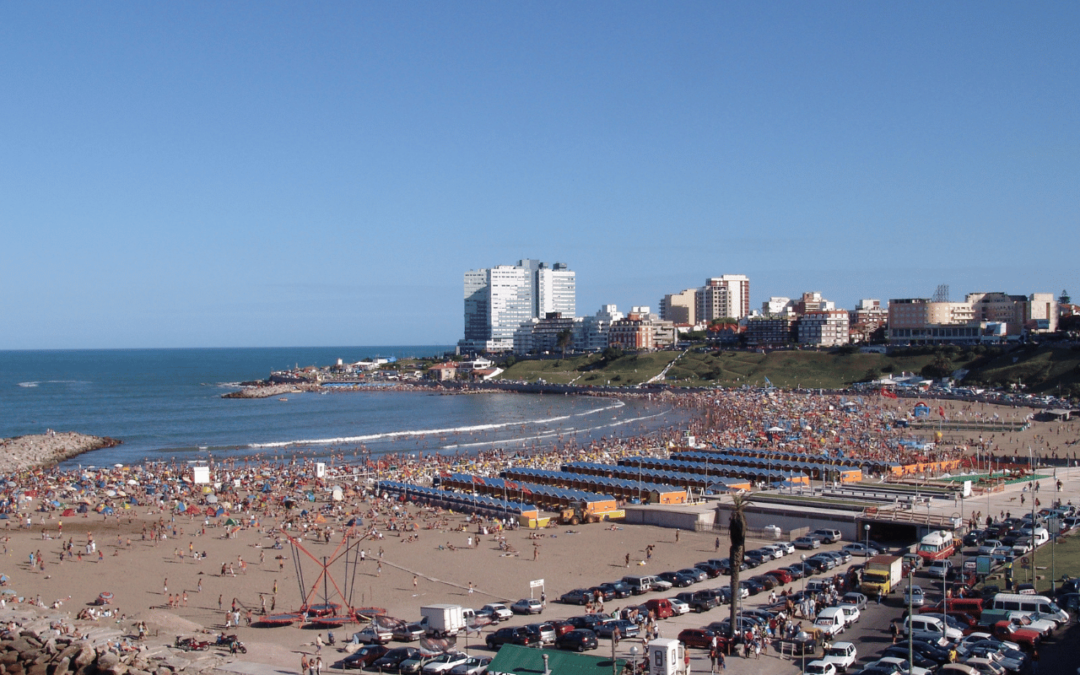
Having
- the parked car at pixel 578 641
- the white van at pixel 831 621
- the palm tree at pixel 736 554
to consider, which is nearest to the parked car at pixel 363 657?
the parked car at pixel 578 641

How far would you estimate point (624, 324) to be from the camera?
140250 mm

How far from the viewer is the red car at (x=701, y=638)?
1638 cm

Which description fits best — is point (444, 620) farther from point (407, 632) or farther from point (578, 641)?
point (578, 641)

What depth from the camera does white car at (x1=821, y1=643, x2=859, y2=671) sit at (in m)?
15.0

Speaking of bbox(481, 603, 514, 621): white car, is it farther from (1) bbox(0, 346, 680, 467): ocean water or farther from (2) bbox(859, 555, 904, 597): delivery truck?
(1) bbox(0, 346, 680, 467): ocean water

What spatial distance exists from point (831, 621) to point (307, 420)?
62589 millimetres

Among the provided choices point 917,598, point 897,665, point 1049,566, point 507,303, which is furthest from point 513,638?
point 507,303

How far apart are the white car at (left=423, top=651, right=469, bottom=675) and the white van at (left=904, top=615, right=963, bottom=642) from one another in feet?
25.1

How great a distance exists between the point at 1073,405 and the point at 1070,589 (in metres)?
46.6

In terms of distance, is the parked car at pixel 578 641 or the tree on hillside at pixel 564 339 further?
the tree on hillside at pixel 564 339

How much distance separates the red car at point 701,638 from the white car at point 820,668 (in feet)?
6.31

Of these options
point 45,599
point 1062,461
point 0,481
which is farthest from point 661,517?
point 0,481

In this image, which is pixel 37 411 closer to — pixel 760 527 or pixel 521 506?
pixel 521 506

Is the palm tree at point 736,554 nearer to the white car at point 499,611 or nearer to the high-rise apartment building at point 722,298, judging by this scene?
the white car at point 499,611
